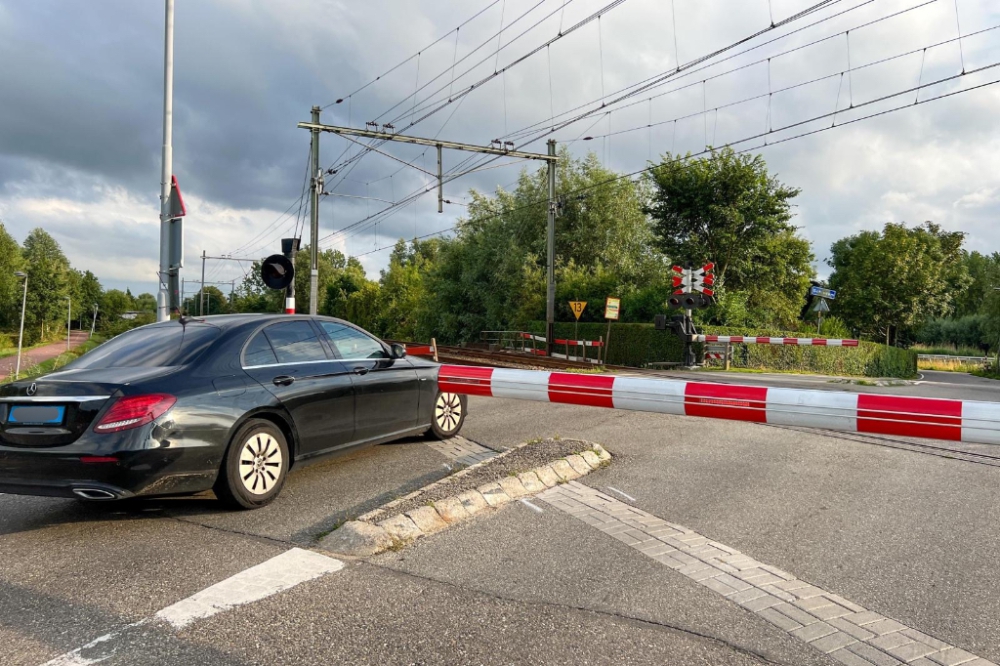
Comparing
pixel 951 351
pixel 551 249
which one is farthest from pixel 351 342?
pixel 951 351

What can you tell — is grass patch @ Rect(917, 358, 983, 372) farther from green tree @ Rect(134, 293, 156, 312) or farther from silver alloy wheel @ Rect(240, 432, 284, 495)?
green tree @ Rect(134, 293, 156, 312)

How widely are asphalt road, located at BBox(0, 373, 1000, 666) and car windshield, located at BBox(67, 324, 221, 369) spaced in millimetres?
1034

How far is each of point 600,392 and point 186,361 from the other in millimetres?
3452

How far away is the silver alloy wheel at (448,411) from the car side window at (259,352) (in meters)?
2.16

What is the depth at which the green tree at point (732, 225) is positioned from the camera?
28656 mm

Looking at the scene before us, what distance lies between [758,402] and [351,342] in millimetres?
3461

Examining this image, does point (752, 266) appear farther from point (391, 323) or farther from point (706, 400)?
point (391, 323)

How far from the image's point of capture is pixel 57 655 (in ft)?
9.30

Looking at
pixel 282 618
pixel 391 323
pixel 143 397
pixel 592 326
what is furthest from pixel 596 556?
pixel 391 323

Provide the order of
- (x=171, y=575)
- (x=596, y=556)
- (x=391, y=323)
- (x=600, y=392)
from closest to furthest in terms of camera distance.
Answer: (x=171, y=575) < (x=596, y=556) < (x=600, y=392) < (x=391, y=323)

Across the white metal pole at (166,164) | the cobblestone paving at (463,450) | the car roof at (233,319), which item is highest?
the white metal pole at (166,164)

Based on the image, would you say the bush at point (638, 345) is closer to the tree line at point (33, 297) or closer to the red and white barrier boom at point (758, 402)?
the red and white barrier boom at point (758, 402)

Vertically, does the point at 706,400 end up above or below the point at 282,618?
above

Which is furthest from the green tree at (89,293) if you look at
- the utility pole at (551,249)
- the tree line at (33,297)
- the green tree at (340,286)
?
the utility pole at (551,249)
